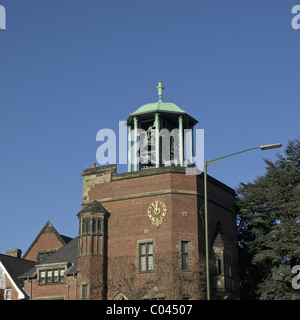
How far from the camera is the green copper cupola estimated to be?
45.7 meters

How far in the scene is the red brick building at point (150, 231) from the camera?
4069 cm

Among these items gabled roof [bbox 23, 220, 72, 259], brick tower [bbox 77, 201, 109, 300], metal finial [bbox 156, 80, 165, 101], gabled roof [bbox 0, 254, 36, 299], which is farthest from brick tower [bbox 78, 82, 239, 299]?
gabled roof [bbox 23, 220, 72, 259]

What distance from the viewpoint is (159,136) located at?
45.9 m

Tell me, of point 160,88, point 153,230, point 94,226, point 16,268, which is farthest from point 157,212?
point 16,268

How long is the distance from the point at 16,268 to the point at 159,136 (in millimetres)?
20335

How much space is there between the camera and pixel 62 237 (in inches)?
2352

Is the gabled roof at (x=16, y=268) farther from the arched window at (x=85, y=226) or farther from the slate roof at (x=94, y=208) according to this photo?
the slate roof at (x=94, y=208)

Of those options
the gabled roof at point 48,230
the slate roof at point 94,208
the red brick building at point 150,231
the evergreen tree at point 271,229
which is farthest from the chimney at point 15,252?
the evergreen tree at point 271,229

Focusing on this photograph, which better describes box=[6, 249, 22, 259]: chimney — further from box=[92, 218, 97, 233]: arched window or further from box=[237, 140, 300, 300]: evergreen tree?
box=[237, 140, 300, 300]: evergreen tree

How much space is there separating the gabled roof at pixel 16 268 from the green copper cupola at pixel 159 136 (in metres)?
15.8

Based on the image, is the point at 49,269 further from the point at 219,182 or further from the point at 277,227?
the point at 277,227

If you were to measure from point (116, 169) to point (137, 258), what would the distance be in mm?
7685

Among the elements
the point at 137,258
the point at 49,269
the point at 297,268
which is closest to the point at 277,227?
the point at 297,268
